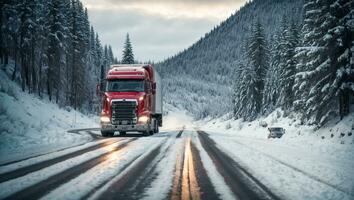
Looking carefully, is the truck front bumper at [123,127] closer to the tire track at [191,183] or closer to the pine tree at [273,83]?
the tire track at [191,183]

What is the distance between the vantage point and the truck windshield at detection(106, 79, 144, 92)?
84.7 feet

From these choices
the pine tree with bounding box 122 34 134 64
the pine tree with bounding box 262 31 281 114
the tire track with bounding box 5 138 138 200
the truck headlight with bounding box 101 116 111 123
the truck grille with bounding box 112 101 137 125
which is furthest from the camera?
the pine tree with bounding box 122 34 134 64

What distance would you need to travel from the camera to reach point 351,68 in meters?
23.3

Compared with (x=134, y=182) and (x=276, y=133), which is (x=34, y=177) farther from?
(x=276, y=133)

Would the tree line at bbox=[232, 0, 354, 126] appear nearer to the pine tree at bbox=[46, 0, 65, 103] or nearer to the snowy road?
the snowy road

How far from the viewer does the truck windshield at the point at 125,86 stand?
2583cm

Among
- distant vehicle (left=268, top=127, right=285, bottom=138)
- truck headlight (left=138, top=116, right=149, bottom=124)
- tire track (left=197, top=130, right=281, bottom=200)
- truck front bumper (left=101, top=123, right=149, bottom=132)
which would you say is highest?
truck headlight (left=138, top=116, right=149, bottom=124)

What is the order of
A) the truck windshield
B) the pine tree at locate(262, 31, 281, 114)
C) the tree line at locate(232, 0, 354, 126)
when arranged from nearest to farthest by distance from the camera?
the tree line at locate(232, 0, 354, 126), the truck windshield, the pine tree at locate(262, 31, 281, 114)

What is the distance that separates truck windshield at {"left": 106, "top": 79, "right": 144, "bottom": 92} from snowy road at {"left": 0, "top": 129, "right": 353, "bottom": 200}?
12893 mm

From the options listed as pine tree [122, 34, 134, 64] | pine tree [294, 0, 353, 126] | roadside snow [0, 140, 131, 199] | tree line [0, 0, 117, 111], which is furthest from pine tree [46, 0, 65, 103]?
roadside snow [0, 140, 131, 199]

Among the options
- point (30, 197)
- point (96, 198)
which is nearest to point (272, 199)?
point (96, 198)

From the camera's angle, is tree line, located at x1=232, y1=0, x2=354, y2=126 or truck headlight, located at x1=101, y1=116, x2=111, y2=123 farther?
truck headlight, located at x1=101, y1=116, x2=111, y2=123

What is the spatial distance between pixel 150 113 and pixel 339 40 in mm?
11969

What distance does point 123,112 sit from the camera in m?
25.4
